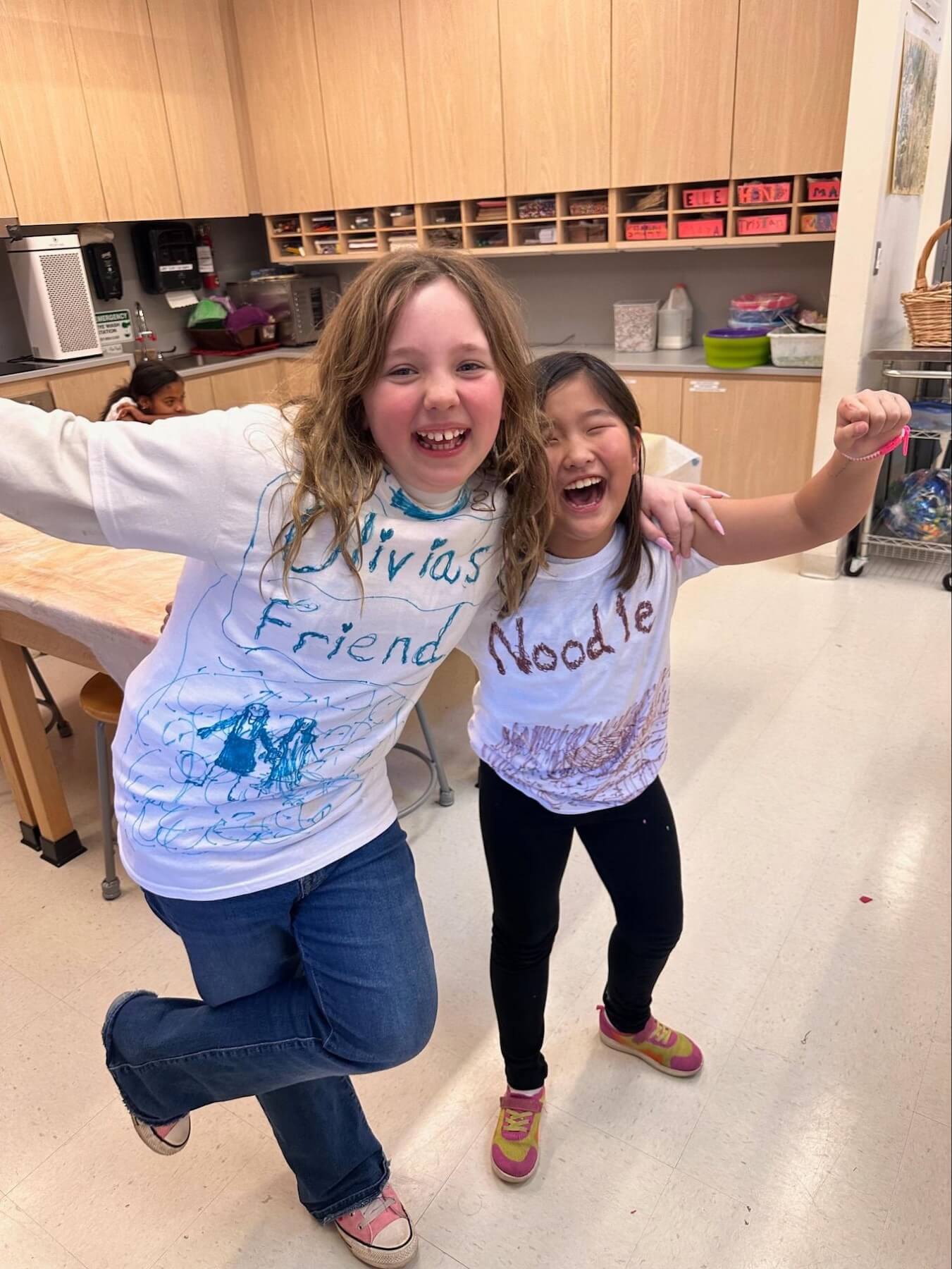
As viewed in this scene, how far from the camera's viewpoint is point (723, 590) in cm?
353

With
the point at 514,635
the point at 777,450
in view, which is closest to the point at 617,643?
the point at 514,635

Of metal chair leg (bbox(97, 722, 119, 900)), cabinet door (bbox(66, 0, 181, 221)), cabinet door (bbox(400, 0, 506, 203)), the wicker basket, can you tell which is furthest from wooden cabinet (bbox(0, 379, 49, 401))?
the wicker basket

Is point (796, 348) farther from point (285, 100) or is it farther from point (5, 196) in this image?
point (5, 196)

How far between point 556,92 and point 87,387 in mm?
2471

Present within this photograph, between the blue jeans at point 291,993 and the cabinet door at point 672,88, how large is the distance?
3.62 meters

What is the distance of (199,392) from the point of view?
183 inches

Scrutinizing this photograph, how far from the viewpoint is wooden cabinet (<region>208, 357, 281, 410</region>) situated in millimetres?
4781

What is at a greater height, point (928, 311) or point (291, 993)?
point (928, 311)

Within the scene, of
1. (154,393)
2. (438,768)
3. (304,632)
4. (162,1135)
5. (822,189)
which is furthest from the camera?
(822,189)

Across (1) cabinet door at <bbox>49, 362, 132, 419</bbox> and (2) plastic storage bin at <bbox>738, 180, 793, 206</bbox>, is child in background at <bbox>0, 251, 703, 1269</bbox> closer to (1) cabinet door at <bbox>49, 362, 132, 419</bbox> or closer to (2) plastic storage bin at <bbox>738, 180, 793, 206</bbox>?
(2) plastic storage bin at <bbox>738, 180, 793, 206</bbox>

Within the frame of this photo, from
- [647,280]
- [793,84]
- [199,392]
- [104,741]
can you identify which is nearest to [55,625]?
[104,741]

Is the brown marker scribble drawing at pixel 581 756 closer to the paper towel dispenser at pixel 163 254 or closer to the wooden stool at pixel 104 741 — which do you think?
the wooden stool at pixel 104 741

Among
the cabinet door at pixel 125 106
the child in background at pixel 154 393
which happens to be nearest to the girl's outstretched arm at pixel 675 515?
the child in background at pixel 154 393

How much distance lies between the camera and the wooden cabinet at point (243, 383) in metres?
4.78
